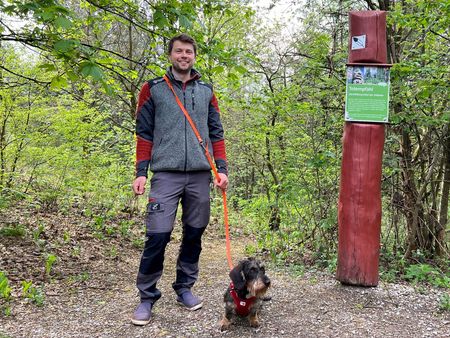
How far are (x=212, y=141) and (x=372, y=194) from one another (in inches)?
71.5

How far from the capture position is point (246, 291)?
3.20m

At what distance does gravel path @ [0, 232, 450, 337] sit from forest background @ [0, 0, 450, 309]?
0.75m

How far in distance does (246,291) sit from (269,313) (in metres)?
0.73

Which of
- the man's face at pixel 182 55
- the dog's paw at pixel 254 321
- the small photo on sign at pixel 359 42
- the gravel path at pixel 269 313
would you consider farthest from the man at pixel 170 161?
the small photo on sign at pixel 359 42

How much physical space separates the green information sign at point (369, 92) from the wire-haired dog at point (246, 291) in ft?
6.64

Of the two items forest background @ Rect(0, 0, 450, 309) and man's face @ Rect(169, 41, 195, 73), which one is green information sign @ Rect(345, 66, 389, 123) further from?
man's face @ Rect(169, 41, 195, 73)

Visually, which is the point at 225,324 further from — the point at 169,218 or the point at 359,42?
the point at 359,42

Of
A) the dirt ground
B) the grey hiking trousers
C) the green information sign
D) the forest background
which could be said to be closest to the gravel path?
the dirt ground

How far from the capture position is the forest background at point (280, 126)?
4.63 m

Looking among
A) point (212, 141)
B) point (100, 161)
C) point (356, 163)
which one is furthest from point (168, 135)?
point (100, 161)

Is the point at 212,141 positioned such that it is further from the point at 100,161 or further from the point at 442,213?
the point at 100,161

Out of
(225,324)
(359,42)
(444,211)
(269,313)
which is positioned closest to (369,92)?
(359,42)

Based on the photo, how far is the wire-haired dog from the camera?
3.13 meters

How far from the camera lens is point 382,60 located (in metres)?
4.07
